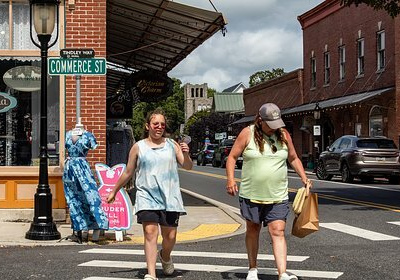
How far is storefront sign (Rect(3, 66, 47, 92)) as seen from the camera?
11.4 meters

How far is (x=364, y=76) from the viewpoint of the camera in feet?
111

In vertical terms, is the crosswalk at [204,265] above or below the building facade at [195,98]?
below

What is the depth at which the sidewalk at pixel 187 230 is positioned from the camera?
9477 mm

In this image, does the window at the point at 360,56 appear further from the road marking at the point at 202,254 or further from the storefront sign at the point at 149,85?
the road marking at the point at 202,254

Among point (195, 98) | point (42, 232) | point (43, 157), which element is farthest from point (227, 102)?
point (42, 232)

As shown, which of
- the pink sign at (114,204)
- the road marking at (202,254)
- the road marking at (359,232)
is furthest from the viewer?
the road marking at (359,232)

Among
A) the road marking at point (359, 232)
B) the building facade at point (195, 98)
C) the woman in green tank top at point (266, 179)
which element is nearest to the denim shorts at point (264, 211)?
the woman in green tank top at point (266, 179)

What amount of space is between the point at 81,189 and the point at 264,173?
3.84m

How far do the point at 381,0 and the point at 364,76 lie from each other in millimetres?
18425

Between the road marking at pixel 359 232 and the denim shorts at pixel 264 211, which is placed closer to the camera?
the denim shorts at pixel 264 211

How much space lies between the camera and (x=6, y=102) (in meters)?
11.3

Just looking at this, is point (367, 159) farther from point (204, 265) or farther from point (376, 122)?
point (204, 265)

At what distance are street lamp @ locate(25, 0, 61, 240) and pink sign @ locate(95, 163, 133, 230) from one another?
75 centimetres

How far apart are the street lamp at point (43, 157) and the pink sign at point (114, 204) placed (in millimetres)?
748
